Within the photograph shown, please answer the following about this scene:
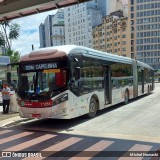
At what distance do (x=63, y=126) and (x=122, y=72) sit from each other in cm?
771

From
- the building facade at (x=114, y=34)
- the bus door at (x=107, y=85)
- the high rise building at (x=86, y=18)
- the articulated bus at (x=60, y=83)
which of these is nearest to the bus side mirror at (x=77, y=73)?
the articulated bus at (x=60, y=83)

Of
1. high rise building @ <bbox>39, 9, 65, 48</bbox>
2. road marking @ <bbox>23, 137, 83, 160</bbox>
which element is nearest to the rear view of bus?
road marking @ <bbox>23, 137, 83, 160</bbox>

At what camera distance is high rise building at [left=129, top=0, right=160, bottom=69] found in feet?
422

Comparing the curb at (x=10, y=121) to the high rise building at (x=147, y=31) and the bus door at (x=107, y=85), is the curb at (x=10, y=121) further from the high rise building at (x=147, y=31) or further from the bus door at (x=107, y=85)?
the high rise building at (x=147, y=31)

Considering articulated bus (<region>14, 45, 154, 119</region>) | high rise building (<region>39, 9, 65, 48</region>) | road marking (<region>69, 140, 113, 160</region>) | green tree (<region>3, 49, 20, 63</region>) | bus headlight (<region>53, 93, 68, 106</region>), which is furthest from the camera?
high rise building (<region>39, 9, 65, 48</region>)

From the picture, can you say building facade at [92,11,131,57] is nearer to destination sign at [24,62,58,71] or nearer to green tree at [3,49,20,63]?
green tree at [3,49,20,63]

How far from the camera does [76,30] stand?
164625mm

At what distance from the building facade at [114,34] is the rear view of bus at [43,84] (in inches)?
4869

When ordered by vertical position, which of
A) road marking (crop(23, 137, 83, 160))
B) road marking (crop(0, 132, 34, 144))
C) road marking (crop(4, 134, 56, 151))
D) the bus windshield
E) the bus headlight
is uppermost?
the bus windshield

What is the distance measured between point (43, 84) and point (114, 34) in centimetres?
13272

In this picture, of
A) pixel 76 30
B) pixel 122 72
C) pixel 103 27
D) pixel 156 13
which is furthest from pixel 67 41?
pixel 122 72

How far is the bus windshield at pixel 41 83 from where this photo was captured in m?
11.1

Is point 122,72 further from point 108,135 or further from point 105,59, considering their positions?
point 108,135

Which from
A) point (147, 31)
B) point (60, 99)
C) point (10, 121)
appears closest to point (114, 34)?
point (147, 31)
